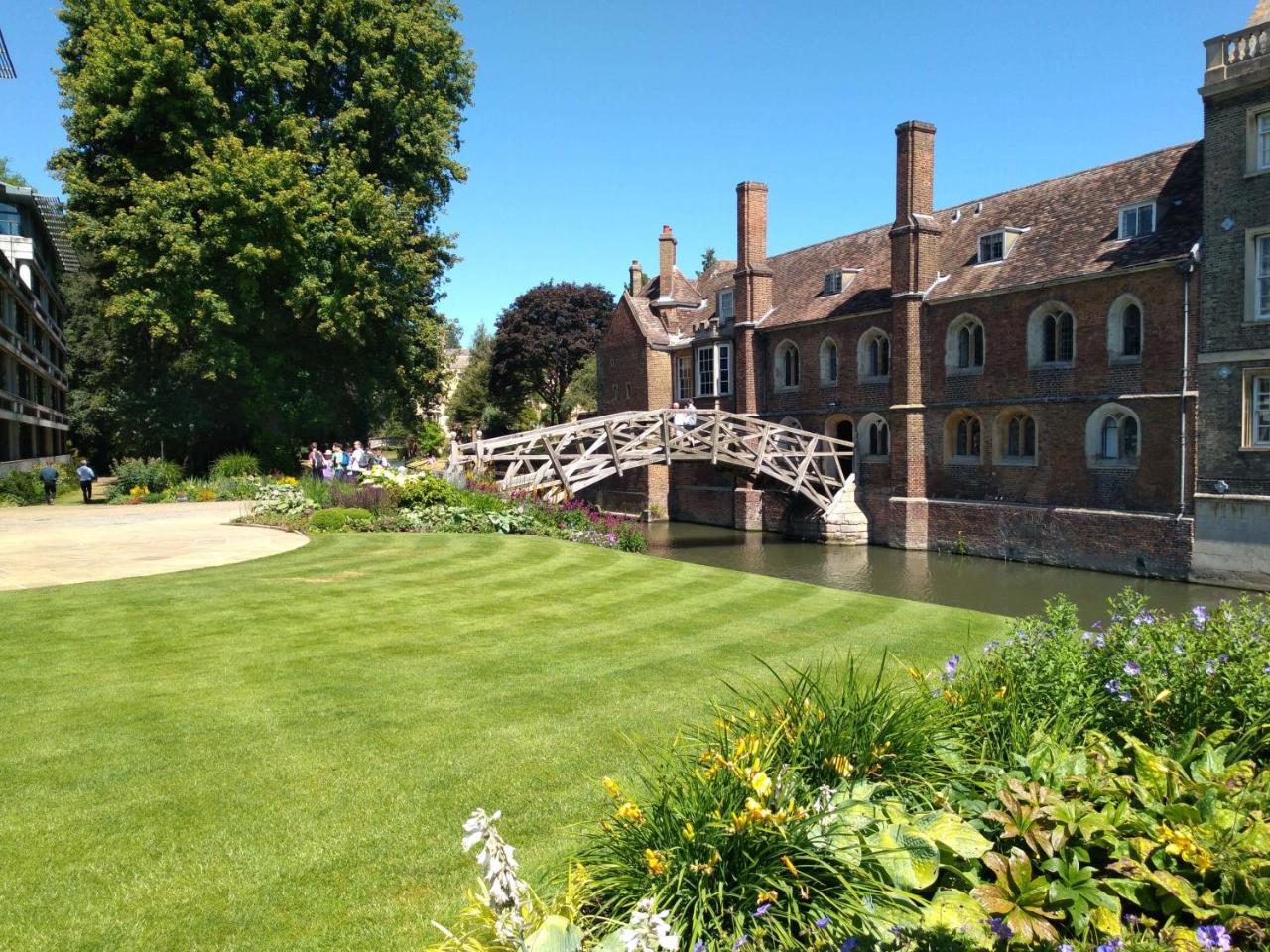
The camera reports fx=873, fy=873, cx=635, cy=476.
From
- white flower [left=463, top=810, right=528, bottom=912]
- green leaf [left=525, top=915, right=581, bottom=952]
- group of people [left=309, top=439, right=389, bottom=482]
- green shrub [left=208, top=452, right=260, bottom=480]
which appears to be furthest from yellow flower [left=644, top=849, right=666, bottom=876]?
green shrub [left=208, top=452, right=260, bottom=480]

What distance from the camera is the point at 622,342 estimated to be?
47.5 m

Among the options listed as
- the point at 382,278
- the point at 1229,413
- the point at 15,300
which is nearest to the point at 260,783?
the point at 1229,413

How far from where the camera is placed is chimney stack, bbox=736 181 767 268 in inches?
1475

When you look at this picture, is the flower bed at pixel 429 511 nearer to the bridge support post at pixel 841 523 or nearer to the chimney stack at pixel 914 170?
the bridge support post at pixel 841 523

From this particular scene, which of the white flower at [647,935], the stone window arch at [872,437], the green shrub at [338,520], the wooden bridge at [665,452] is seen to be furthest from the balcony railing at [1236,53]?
the white flower at [647,935]

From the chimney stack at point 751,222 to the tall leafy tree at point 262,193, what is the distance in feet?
39.6

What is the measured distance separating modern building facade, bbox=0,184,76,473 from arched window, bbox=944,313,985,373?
114 feet

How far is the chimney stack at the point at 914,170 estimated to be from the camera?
30359 mm

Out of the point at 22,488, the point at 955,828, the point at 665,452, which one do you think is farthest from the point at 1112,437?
the point at 22,488

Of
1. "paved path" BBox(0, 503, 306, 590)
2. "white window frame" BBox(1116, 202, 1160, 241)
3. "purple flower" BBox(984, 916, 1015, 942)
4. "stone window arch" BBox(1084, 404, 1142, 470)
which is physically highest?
"white window frame" BBox(1116, 202, 1160, 241)

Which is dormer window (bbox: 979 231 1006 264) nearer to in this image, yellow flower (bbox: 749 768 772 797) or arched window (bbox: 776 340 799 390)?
arched window (bbox: 776 340 799 390)

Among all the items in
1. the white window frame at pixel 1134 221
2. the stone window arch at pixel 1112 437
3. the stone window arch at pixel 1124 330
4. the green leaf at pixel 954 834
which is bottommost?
the green leaf at pixel 954 834

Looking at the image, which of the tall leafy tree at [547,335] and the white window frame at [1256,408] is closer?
the white window frame at [1256,408]

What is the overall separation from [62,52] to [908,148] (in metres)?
30.6
